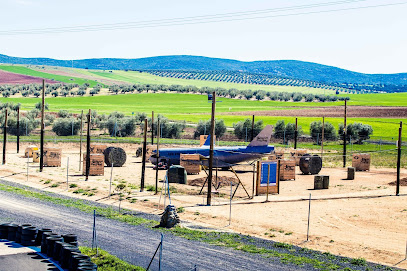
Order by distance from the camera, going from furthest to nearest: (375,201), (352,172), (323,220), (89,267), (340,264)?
(352,172), (375,201), (323,220), (340,264), (89,267)

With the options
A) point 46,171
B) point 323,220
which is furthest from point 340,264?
point 46,171

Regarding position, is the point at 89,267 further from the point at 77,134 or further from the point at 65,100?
the point at 65,100

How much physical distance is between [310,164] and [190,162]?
440 inches

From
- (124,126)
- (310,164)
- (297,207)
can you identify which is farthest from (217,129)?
(297,207)

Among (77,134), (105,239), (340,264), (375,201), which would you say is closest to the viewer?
(340,264)

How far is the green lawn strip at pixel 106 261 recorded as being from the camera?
67.1 ft

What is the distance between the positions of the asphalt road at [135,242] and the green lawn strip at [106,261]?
0.45 meters

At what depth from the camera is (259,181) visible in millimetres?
38438

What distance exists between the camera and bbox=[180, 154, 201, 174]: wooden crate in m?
48.4

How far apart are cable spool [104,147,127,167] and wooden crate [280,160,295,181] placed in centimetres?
1580

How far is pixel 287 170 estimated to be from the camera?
4762cm

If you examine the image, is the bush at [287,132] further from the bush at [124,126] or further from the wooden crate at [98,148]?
the wooden crate at [98,148]

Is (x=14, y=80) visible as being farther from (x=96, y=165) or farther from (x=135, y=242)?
(x=135, y=242)

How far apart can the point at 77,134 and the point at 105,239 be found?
67.0m
